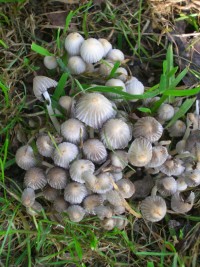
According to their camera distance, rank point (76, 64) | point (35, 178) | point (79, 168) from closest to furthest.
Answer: point (79, 168) < point (35, 178) < point (76, 64)

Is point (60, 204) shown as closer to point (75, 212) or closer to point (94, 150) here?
point (75, 212)

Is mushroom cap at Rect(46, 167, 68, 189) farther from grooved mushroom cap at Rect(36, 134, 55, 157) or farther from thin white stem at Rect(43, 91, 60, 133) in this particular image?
thin white stem at Rect(43, 91, 60, 133)

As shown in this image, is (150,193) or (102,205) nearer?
(102,205)

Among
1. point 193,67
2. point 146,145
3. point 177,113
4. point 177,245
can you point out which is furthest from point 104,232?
point 193,67

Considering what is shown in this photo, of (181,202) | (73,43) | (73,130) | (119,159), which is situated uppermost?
(73,43)

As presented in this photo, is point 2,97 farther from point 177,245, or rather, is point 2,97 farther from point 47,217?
point 177,245

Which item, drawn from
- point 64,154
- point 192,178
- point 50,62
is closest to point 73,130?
point 64,154
